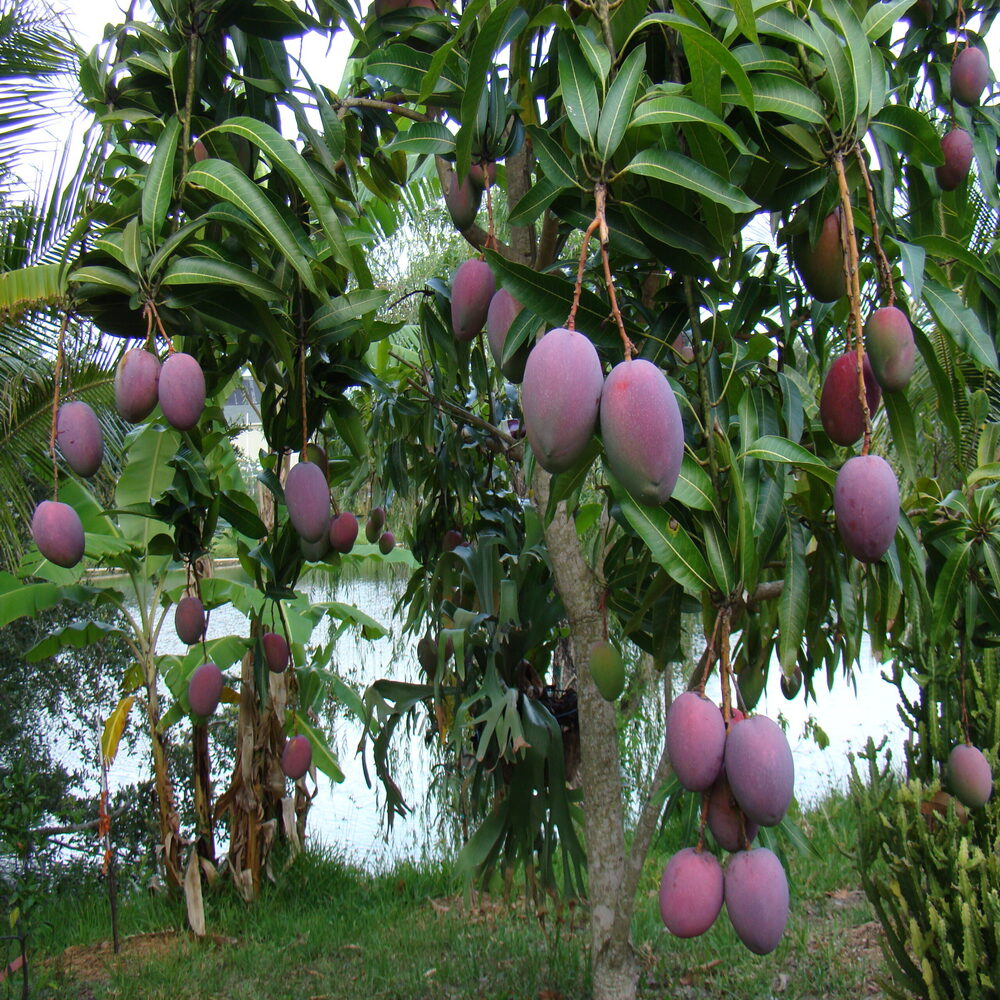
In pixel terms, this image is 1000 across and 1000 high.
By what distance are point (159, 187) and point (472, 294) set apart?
0.34m

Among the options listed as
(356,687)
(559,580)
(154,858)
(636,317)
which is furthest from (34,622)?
(636,317)

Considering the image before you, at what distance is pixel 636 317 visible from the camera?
4.52 feet

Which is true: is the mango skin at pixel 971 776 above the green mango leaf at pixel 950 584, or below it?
below

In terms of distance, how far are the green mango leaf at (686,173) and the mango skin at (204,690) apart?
134 centimetres

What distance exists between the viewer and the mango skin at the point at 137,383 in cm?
90

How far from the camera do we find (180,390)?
2.96ft

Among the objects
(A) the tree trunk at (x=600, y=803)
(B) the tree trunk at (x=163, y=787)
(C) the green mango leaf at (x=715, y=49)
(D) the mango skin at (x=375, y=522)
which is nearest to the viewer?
(C) the green mango leaf at (x=715, y=49)

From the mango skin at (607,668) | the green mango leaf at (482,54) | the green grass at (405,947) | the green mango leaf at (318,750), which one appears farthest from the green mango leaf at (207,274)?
the green mango leaf at (318,750)

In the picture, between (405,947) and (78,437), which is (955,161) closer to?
(78,437)

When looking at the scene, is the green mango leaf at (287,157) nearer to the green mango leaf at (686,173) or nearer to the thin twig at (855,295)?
the green mango leaf at (686,173)

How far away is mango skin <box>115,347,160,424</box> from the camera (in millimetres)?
900

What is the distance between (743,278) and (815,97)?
0.45 m

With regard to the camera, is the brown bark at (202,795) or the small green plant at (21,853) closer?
the small green plant at (21,853)

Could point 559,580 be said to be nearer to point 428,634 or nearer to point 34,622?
point 428,634
